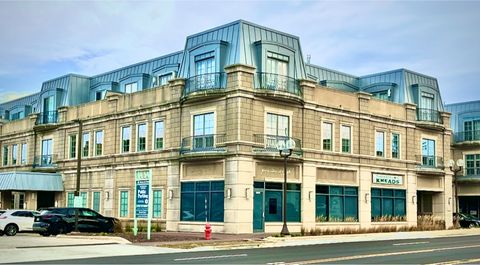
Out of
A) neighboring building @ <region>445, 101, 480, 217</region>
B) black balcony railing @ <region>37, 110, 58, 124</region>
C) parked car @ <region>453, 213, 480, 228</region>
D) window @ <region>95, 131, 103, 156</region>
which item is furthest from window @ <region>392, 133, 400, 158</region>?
black balcony railing @ <region>37, 110, 58, 124</region>

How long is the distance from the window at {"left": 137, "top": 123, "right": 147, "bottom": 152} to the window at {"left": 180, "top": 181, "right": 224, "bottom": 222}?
18.1 feet

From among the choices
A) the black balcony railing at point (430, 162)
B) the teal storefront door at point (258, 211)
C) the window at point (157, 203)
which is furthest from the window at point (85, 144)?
the black balcony railing at point (430, 162)

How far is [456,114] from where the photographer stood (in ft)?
197

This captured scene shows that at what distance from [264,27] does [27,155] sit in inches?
1085

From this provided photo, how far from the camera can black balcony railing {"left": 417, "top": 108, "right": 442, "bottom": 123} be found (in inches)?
1855

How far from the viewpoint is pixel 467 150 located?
58.2 m

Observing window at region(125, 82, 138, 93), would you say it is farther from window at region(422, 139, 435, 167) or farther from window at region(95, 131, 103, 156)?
window at region(422, 139, 435, 167)

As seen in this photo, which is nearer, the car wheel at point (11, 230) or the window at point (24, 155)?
the car wheel at point (11, 230)

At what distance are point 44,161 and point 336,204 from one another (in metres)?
25.7

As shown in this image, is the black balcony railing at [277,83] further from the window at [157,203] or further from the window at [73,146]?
the window at [73,146]

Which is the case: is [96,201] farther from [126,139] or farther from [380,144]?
[380,144]

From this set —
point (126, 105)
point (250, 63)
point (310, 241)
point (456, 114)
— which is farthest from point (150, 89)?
point (456, 114)

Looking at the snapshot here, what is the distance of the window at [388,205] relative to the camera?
42.9 m

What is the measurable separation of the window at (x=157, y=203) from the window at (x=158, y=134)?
3009mm
